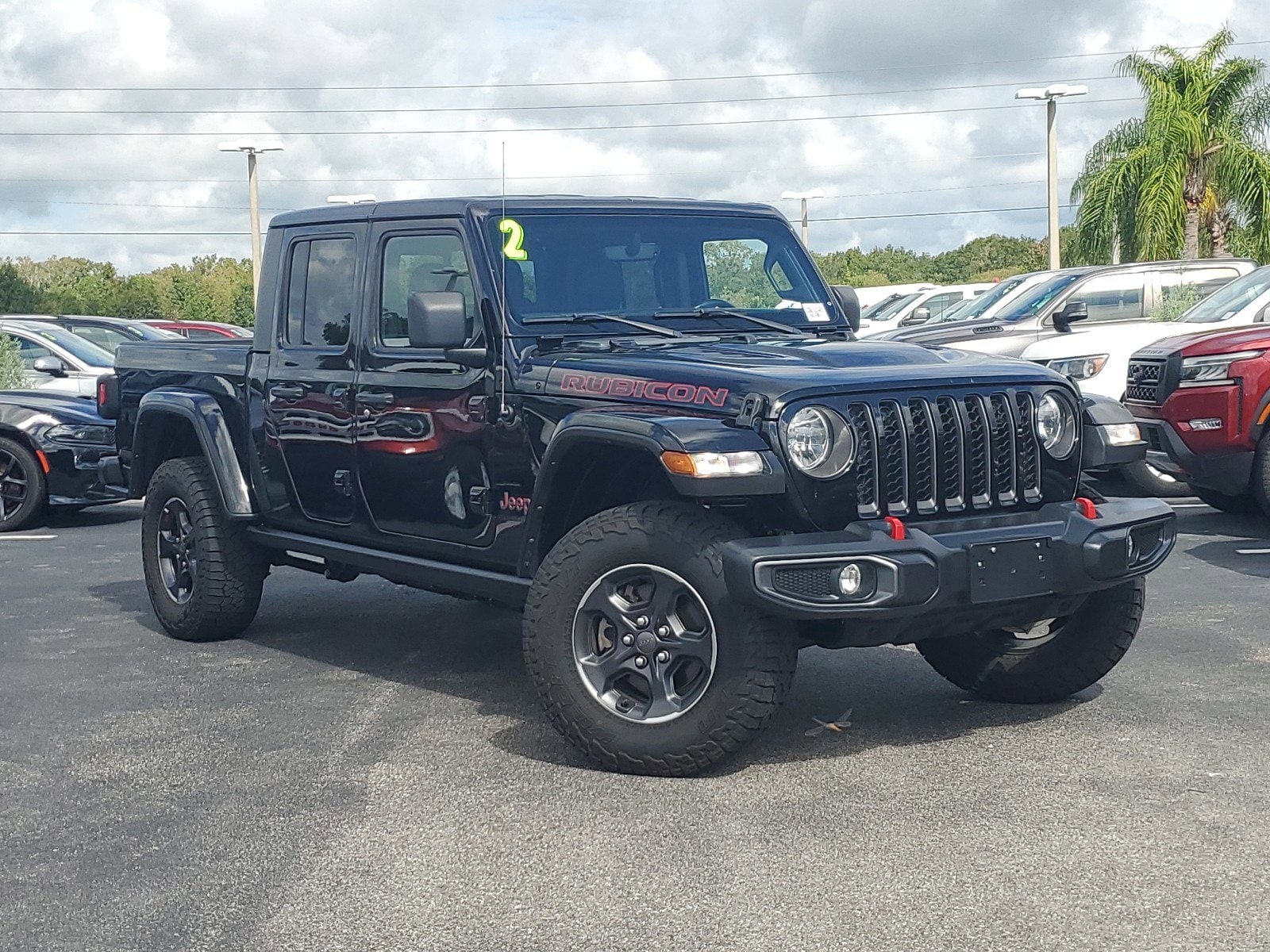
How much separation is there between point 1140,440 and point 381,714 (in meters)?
2.93

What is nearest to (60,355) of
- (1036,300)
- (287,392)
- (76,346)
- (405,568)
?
(76,346)

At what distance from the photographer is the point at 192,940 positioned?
3826 mm

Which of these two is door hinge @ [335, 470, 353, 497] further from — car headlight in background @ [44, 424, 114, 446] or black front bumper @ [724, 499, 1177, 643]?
car headlight in background @ [44, 424, 114, 446]

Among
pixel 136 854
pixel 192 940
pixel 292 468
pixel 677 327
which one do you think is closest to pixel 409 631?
pixel 292 468

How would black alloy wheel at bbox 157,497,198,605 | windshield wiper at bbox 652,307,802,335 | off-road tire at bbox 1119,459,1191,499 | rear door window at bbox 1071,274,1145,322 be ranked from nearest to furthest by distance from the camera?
1. windshield wiper at bbox 652,307,802,335
2. black alloy wheel at bbox 157,497,198,605
3. off-road tire at bbox 1119,459,1191,499
4. rear door window at bbox 1071,274,1145,322

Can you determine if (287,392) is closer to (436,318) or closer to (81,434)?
(436,318)

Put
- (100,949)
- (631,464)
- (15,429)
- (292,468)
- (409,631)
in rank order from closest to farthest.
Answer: (100,949) < (631,464) < (292,468) < (409,631) < (15,429)

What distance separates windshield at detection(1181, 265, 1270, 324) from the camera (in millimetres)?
11492

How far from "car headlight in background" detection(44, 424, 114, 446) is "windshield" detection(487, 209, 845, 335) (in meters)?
6.81

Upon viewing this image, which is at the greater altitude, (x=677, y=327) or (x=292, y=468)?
(x=677, y=327)

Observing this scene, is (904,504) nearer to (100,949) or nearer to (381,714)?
(381,714)

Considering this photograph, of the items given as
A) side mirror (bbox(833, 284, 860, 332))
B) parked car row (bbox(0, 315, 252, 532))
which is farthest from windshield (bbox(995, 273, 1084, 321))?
side mirror (bbox(833, 284, 860, 332))

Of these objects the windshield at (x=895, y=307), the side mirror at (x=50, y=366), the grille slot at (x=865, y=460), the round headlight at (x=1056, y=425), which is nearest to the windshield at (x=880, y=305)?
the windshield at (x=895, y=307)

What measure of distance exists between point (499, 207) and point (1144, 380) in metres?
5.55
